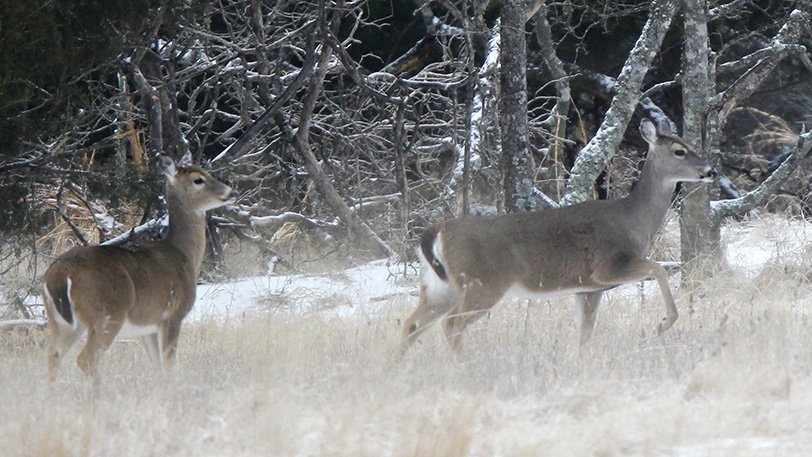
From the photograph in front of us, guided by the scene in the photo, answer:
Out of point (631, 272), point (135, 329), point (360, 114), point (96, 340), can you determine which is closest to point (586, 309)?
point (631, 272)

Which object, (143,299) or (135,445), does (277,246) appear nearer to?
(143,299)

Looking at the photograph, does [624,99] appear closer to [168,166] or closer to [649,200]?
[649,200]

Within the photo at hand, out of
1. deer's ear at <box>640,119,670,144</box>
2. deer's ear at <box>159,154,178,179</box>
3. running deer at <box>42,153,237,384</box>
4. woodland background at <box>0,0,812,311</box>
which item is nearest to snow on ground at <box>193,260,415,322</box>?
woodland background at <box>0,0,812,311</box>

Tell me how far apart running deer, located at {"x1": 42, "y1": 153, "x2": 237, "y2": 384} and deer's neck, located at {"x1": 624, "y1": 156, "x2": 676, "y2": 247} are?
2.78m

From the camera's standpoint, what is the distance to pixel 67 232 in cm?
1219

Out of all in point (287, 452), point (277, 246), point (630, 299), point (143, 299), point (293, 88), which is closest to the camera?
point (287, 452)

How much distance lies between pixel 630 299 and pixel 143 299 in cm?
404

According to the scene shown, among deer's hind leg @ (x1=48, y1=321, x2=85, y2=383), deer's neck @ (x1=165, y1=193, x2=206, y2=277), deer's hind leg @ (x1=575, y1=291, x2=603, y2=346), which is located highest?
deer's neck @ (x1=165, y1=193, x2=206, y2=277)

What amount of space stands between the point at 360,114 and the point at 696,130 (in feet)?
13.0

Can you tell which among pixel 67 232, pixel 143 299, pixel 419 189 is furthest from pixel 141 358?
pixel 419 189

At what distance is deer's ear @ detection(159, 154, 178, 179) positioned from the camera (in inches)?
321

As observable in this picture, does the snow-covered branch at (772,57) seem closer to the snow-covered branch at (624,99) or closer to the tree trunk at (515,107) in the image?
the snow-covered branch at (624,99)

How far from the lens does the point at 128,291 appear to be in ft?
23.0

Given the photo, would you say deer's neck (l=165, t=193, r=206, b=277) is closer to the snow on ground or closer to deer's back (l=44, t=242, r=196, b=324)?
deer's back (l=44, t=242, r=196, b=324)
